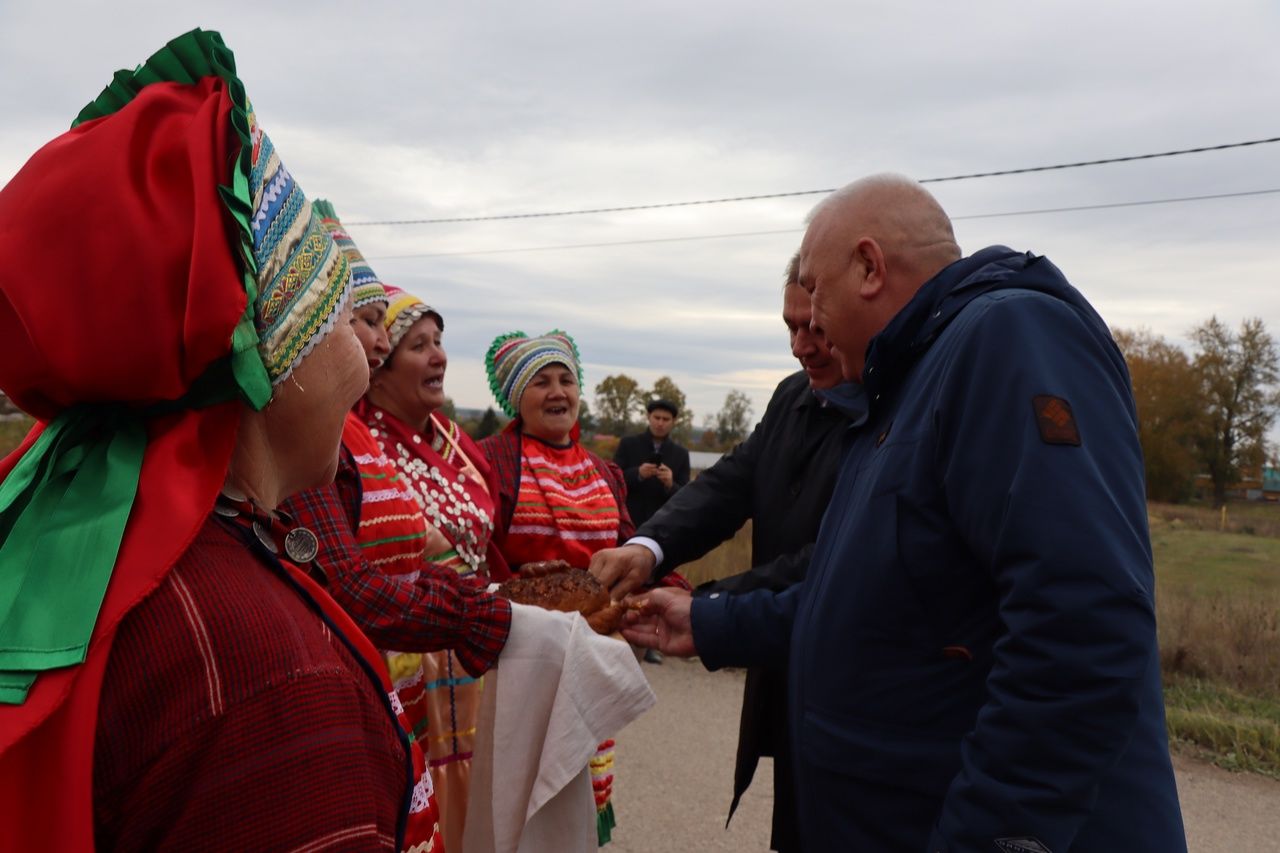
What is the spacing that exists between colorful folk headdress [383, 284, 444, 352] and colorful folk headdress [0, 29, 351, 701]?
2478mm

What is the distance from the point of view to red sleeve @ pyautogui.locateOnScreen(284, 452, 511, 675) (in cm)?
251

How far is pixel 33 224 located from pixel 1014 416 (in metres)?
1.54

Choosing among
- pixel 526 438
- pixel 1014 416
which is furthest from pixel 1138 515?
pixel 526 438

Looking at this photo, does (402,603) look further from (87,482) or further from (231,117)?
(231,117)

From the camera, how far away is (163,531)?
1.12 meters

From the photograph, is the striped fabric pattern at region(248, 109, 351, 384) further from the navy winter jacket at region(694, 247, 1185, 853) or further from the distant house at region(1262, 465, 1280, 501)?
the distant house at region(1262, 465, 1280, 501)

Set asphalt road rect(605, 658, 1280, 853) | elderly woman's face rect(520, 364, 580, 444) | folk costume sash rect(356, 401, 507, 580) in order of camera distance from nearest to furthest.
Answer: folk costume sash rect(356, 401, 507, 580) → elderly woman's face rect(520, 364, 580, 444) → asphalt road rect(605, 658, 1280, 853)

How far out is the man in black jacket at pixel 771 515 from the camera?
3.04m

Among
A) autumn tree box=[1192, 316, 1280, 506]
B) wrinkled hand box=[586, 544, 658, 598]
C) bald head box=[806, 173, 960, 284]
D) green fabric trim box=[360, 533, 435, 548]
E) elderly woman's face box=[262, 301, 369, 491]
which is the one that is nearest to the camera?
elderly woman's face box=[262, 301, 369, 491]

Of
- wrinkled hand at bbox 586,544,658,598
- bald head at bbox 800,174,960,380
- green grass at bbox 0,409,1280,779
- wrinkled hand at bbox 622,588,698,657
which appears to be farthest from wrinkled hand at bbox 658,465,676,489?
bald head at bbox 800,174,960,380

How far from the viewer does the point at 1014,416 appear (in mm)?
1728

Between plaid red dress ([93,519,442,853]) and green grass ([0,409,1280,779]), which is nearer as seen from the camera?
plaid red dress ([93,519,442,853])

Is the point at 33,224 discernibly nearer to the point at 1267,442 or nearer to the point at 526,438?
the point at 526,438

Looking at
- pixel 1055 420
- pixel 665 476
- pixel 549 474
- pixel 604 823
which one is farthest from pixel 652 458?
pixel 1055 420
